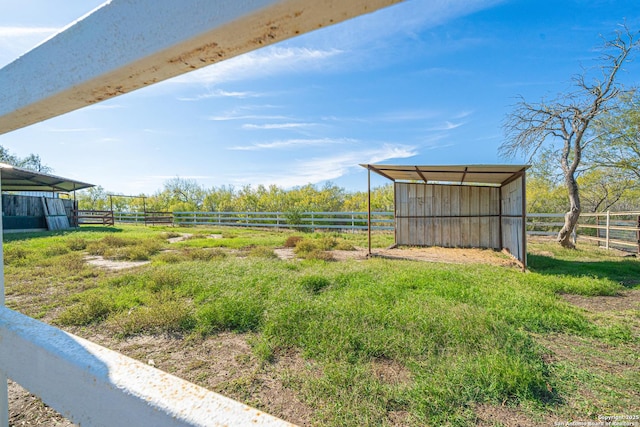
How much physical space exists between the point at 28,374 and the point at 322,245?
312 inches

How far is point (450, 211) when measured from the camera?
10.0 metres

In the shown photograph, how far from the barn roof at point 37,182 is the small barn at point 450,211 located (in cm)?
1454

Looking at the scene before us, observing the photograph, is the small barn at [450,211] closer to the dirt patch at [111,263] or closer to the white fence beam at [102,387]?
the dirt patch at [111,263]

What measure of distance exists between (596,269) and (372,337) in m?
6.24

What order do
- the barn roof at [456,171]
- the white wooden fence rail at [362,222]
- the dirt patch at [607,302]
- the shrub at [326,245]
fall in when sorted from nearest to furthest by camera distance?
the dirt patch at [607,302] → the barn roof at [456,171] → the shrub at [326,245] → the white wooden fence rail at [362,222]

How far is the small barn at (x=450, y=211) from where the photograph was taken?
904 centimetres

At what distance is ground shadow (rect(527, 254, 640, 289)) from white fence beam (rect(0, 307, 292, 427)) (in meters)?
6.76

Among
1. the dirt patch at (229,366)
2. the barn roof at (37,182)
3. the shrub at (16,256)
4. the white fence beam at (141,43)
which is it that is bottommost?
the dirt patch at (229,366)

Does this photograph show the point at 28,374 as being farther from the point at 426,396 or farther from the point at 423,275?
the point at 423,275

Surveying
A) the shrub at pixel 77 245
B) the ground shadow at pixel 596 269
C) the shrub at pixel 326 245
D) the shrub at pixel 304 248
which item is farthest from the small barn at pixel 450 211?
the shrub at pixel 77 245

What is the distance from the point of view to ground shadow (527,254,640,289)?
521 centimetres

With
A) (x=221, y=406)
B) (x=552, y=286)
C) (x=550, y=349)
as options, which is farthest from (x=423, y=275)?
(x=221, y=406)

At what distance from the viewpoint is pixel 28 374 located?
0.73 meters

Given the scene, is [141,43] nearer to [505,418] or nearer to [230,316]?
[505,418]
